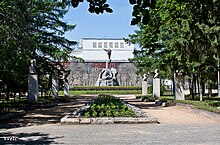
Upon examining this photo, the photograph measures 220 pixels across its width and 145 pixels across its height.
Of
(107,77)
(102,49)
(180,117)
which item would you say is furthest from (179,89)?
(102,49)

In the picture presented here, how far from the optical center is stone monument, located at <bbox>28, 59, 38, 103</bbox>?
70.0 feet

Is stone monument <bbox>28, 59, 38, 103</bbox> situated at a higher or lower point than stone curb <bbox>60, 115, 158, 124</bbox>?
higher

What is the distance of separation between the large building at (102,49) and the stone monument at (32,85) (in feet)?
123

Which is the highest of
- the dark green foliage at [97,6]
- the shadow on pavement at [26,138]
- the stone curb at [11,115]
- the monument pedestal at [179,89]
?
the dark green foliage at [97,6]

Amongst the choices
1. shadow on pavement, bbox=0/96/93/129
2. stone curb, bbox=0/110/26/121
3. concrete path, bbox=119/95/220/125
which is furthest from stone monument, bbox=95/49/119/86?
stone curb, bbox=0/110/26/121

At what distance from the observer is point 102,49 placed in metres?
60.6

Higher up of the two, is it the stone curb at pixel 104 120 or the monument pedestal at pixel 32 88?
the monument pedestal at pixel 32 88

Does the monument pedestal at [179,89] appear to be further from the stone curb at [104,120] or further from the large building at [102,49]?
the large building at [102,49]

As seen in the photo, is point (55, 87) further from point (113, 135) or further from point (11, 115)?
point (113, 135)

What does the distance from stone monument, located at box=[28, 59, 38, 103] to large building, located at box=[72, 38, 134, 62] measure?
37.5 metres

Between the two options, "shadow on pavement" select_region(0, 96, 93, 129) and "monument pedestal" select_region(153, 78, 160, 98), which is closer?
"shadow on pavement" select_region(0, 96, 93, 129)

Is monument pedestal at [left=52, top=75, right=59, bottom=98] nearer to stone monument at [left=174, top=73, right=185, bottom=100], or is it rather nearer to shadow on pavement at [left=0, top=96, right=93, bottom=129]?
stone monument at [left=174, top=73, right=185, bottom=100]

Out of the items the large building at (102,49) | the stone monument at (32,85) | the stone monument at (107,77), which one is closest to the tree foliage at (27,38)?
the stone monument at (32,85)

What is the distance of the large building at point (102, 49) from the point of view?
197 ft
